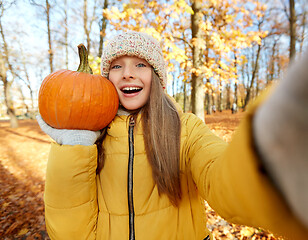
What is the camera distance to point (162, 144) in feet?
4.23

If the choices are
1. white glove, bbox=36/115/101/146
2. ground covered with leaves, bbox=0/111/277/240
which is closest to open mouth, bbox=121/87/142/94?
white glove, bbox=36/115/101/146

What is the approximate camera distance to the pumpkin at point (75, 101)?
1.21 meters

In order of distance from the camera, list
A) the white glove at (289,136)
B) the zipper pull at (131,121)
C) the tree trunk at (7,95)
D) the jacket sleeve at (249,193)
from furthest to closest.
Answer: the tree trunk at (7,95) → the zipper pull at (131,121) → the jacket sleeve at (249,193) → the white glove at (289,136)

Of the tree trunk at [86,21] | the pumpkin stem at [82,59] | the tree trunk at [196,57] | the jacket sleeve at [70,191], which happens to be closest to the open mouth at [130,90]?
the pumpkin stem at [82,59]

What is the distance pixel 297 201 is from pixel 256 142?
14cm

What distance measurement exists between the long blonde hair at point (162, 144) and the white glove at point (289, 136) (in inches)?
35.6

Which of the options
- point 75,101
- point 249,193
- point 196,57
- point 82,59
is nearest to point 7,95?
point 196,57

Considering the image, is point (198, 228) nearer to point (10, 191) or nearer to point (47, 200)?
point (47, 200)

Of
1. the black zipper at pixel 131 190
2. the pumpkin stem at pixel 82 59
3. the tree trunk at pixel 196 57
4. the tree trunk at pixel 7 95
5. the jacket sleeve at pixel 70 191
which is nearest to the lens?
the jacket sleeve at pixel 70 191

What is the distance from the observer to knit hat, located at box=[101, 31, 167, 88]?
1484 millimetres

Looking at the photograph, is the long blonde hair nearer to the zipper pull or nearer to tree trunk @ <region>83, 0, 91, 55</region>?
the zipper pull

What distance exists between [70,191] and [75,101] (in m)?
0.63

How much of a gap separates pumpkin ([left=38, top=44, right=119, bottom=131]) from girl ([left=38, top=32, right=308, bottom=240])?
0.24 ft

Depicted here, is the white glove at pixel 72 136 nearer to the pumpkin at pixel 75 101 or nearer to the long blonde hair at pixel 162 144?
the pumpkin at pixel 75 101
